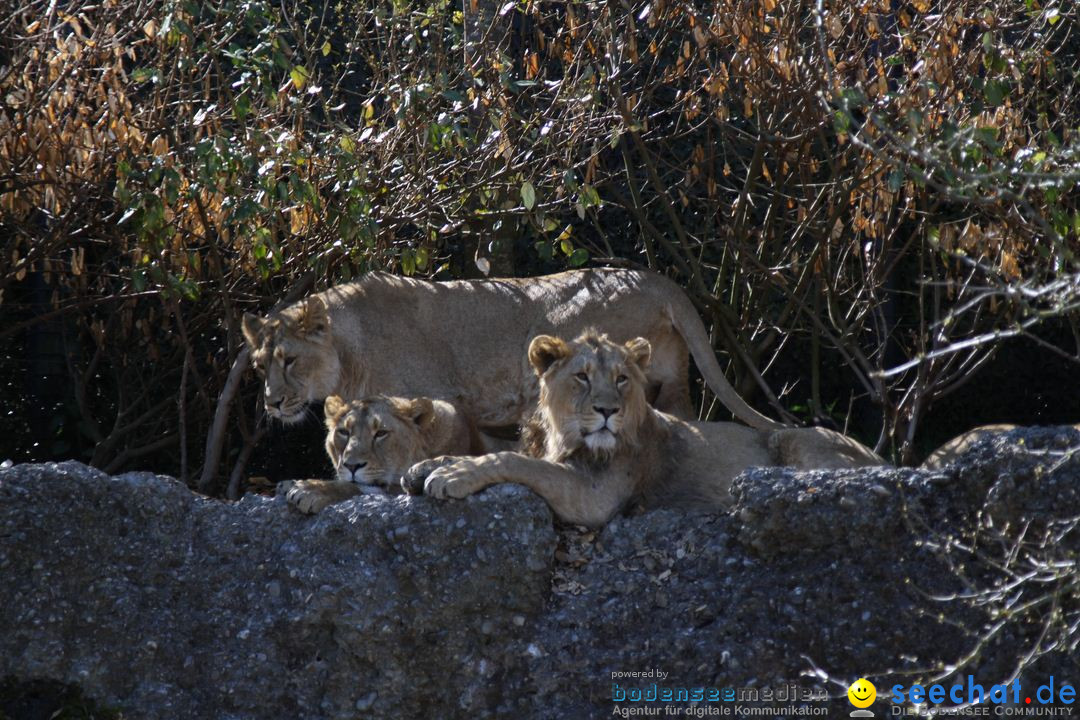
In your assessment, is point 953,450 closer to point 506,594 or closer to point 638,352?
point 638,352

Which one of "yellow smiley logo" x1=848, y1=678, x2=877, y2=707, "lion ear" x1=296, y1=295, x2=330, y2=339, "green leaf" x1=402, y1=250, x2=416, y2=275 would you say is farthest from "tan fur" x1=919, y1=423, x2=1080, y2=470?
"lion ear" x1=296, y1=295, x2=330, y2=339

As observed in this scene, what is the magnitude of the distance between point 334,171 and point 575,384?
173 centimetres

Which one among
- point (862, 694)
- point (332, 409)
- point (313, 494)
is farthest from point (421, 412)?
point (862, 694)

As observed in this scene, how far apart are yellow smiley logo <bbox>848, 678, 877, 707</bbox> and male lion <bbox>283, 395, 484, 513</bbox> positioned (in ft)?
7.15

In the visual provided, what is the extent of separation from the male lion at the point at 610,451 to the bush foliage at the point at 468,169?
2.30 feet

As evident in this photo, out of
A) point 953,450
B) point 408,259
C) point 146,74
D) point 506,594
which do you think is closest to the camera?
point 506,594

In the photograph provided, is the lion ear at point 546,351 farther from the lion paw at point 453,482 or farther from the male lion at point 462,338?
the male lion at point 462,338

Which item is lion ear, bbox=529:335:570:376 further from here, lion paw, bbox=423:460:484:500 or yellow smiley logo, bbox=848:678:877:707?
yellow smiley logo, bbox=848:678:877:707

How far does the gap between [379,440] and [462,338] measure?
1.52 m

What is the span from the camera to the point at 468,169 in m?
7.82

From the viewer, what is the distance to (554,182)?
806cm

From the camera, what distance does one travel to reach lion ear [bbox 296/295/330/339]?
25.1ft

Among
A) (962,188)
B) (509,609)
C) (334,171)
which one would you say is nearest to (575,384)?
(509,609)

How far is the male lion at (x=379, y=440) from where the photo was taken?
6453mm
